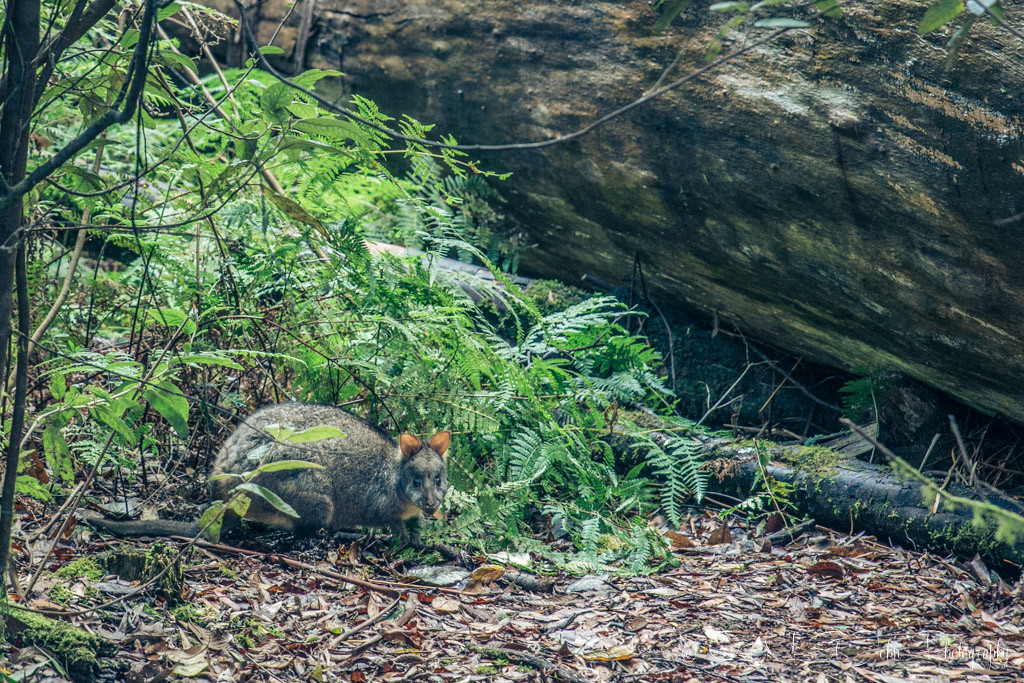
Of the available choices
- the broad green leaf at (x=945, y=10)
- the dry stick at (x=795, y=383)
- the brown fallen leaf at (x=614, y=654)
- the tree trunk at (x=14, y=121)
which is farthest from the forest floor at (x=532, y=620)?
the broad green leaf at (x=945, y=10)

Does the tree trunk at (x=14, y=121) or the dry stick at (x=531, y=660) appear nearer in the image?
the tree trunk at (x=14, y=121)

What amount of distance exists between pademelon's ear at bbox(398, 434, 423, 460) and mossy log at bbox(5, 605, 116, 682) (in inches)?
80.2

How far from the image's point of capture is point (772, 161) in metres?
4.92

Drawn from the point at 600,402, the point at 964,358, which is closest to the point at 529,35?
the point at 600,402

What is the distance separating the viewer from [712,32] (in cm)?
501

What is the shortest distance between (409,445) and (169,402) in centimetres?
225

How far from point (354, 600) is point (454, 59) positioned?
4.33 m

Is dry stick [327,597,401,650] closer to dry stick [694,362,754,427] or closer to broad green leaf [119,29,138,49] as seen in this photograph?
broad green leaf [119,29,138,49]

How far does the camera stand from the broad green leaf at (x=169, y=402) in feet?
8.80

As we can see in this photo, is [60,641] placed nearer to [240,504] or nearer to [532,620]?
[240,504]

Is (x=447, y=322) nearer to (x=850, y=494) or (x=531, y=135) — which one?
(x=531, y=135)

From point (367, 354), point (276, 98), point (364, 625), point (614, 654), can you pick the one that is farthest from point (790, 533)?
point (276, 98)

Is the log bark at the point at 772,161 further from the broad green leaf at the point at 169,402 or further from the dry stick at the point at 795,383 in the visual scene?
the broad green leaf at the point at 169,402

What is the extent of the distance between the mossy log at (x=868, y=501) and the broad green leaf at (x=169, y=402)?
3.92 m
